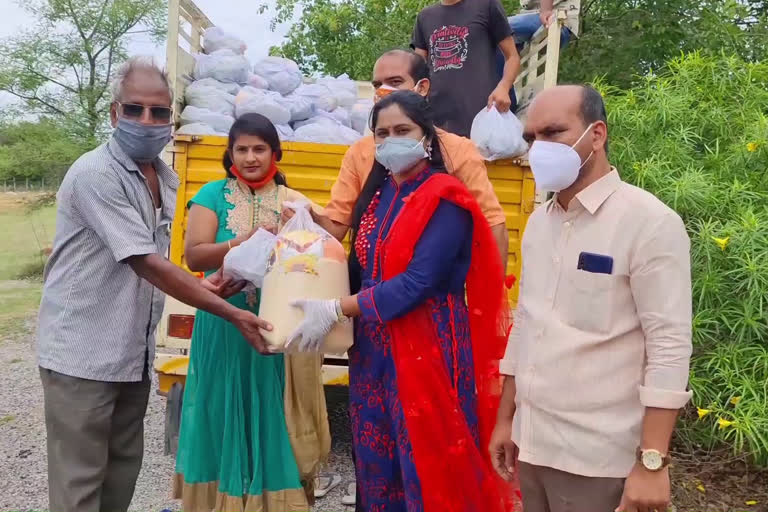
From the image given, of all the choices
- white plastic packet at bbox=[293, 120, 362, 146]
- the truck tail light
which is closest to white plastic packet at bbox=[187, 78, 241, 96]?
white plastic packet at bbox=[293, 120, 362, 146]

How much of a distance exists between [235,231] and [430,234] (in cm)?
82

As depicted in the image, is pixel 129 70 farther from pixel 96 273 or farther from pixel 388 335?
pixel 388 335

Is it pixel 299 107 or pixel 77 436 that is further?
pixel 299 107

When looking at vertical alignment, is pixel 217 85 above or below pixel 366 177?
above

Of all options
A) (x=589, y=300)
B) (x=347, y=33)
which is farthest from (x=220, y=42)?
(x=347, y=33)

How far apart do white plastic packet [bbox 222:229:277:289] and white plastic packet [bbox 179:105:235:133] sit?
1793mm

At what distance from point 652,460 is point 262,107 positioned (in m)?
3.24

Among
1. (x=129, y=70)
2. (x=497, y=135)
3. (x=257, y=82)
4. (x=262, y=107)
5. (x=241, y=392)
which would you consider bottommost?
(x=241, y=392)

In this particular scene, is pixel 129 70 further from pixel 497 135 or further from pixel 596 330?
pixel 497 135

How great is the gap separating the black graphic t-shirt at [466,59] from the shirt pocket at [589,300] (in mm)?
2302

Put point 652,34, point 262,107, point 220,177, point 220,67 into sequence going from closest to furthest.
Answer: point 220,177
point 262,107
point 220,67
point 652,34

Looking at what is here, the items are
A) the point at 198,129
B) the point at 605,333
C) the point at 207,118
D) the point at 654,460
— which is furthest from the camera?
the point at 207,118

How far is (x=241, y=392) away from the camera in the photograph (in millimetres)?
2480

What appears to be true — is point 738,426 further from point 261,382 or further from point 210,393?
point 210,393
